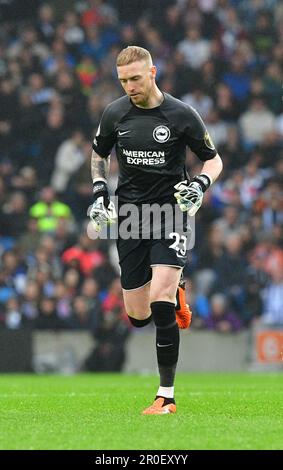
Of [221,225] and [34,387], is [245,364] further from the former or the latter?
[34,387]

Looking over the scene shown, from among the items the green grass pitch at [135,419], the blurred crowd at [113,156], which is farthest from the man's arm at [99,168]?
the blurred crowd at [113,156]

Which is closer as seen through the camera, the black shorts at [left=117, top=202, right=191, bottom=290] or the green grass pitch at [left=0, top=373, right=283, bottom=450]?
the green grass pitch at [left=0, top=373, right=283, bottom=450]

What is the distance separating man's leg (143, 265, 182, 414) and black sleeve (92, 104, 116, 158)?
115cm

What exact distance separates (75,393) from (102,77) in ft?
38.1

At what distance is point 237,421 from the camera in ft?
25.1

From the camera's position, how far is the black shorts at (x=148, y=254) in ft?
27.7

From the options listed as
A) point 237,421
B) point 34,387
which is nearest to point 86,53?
point 34,387

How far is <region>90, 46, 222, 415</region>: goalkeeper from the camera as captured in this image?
8.36m

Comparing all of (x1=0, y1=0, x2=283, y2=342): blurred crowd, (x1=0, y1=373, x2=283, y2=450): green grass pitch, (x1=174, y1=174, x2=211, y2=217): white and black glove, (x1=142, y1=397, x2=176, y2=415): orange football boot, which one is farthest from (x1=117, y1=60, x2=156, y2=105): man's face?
(x1=0, y1=0, x2=283, y2=342): blurred crowd

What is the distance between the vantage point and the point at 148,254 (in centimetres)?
879

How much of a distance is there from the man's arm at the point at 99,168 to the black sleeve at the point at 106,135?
0.13 ft

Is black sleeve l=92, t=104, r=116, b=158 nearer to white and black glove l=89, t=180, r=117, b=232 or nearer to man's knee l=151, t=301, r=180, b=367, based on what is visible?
white and black glove l=89, t=180, r=117, b=232

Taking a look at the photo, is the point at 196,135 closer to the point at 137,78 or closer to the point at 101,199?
the point at 137,78

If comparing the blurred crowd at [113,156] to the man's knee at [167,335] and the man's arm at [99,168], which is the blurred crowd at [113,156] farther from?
the man's knee at [167,335]
